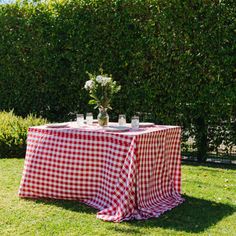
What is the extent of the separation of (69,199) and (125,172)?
3.56 feet

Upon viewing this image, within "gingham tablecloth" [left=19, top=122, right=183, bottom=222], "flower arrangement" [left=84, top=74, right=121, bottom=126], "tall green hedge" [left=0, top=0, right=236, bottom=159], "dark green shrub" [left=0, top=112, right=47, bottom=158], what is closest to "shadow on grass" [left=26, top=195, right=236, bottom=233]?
"gingham tablecloth" [left=19, top=122, right=183, bottom=222]

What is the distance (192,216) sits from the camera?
539 cm

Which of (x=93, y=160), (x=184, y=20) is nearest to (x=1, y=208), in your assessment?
(x=93, y=160)

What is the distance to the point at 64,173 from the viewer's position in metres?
5.89

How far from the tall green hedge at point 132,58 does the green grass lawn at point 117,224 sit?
2.32 meters

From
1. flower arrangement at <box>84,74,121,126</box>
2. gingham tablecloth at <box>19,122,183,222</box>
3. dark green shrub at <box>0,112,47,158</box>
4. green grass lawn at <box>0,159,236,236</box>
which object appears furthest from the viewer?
dark green shrub at <box>0,112,47,158</box>

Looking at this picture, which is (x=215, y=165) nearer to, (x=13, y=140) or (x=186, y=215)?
(x=186, y=215)

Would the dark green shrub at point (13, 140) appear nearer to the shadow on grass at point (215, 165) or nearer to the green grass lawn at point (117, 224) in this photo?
the green grass lawn at point (117, 224)

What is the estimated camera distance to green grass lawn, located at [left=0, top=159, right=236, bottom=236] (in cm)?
486


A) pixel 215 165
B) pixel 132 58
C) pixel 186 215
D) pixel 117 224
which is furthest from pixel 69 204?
pixel 132 58

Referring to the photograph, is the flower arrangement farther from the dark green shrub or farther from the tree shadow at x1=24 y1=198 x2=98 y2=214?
the dark green shrub

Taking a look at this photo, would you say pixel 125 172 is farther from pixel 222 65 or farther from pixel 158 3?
pixel 158 3

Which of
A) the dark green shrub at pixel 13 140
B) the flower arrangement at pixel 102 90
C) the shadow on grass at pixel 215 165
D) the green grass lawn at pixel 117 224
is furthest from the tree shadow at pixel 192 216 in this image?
the dark green shrub at pixel 13 140

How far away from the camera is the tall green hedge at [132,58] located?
8461 mm
